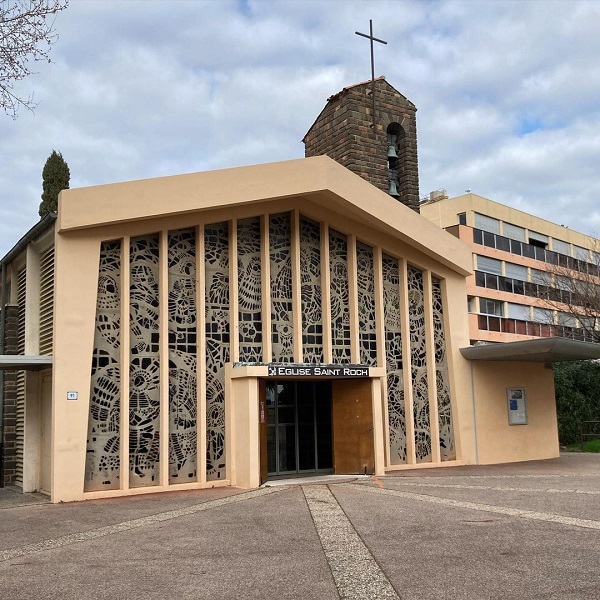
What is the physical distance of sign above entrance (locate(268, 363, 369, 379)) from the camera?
13.5 m

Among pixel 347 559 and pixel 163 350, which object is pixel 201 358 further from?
pixel 347 559

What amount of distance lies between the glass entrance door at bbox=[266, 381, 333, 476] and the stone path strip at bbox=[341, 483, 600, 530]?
2.69 metres

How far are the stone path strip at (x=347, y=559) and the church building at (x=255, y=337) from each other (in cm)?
382

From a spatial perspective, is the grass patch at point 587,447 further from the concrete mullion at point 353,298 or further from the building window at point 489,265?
the building window at point 489,265

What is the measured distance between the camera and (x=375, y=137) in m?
17.8

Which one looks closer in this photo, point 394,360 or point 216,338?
point 216,338

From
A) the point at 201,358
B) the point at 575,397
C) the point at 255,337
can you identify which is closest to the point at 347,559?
the point at 201,358

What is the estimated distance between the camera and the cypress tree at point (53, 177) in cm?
1970

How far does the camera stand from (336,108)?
18.1 meters

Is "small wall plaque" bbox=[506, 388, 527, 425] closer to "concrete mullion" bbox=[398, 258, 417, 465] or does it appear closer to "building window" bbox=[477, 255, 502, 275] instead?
"concrete mullion" bbox=[398, 258, 417, 465]

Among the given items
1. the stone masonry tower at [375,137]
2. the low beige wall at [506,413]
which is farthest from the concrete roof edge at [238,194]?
the low beige wall at [506,413]

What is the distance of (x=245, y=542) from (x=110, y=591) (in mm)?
2211

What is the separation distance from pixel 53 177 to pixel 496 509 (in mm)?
15147

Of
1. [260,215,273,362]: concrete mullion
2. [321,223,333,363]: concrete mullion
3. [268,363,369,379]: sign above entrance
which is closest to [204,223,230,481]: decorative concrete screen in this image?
[260,215,273,362]: concrete mullion
